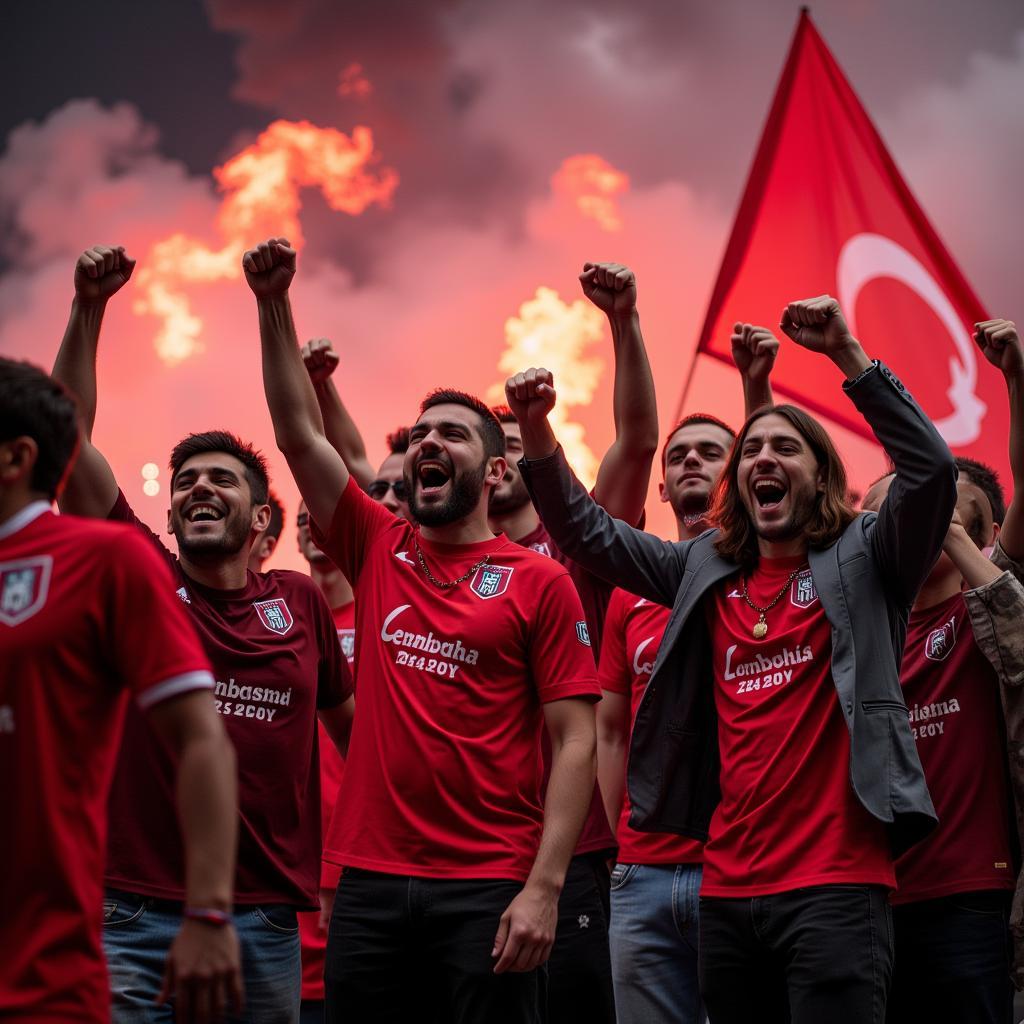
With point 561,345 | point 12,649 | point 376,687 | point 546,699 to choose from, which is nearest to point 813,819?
point 546,699

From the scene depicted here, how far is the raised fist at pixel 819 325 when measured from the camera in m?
4.03

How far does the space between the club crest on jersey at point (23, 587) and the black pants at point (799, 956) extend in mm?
2152

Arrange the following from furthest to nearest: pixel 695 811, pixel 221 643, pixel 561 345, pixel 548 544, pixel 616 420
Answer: pixel 561 345 < pixel 548 544 < pixel 616 420 < pixel 221 643 < pixel 695 811

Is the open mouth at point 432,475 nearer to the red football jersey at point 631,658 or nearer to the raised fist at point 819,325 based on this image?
the red football jersey at point 631,658

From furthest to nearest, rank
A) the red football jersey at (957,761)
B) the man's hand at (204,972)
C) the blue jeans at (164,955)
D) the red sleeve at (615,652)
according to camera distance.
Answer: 1. the red sleeve at (615,652)
2. the red football jersey at (957,761)
3. the blue jeans at (164,955)
4. the man's hand at (204,972)

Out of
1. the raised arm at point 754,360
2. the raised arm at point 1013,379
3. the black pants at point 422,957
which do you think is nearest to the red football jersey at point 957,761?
the raised arm at point 1013,379

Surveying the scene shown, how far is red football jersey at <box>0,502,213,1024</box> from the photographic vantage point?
2.47 meters

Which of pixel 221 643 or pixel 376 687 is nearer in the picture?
pixel 376 687

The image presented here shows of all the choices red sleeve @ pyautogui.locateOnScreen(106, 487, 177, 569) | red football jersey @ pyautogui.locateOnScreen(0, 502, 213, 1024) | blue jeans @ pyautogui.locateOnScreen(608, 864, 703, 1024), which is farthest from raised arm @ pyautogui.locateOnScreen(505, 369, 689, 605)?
red football jersey @ pyautogui.locateOnScreen(0, 502, 213, 1024)

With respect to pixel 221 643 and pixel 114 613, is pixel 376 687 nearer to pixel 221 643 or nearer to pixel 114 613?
pixel 221 643

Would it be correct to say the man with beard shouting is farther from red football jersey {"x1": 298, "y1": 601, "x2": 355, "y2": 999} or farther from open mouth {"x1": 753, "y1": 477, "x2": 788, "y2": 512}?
red football jersey {"x1": 298, "y1": 601, "x2": 355, "y2": 999}

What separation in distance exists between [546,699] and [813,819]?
0.92m

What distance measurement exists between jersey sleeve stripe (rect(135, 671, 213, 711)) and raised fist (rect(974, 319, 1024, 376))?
3.10 meters

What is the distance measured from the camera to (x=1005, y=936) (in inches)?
168
